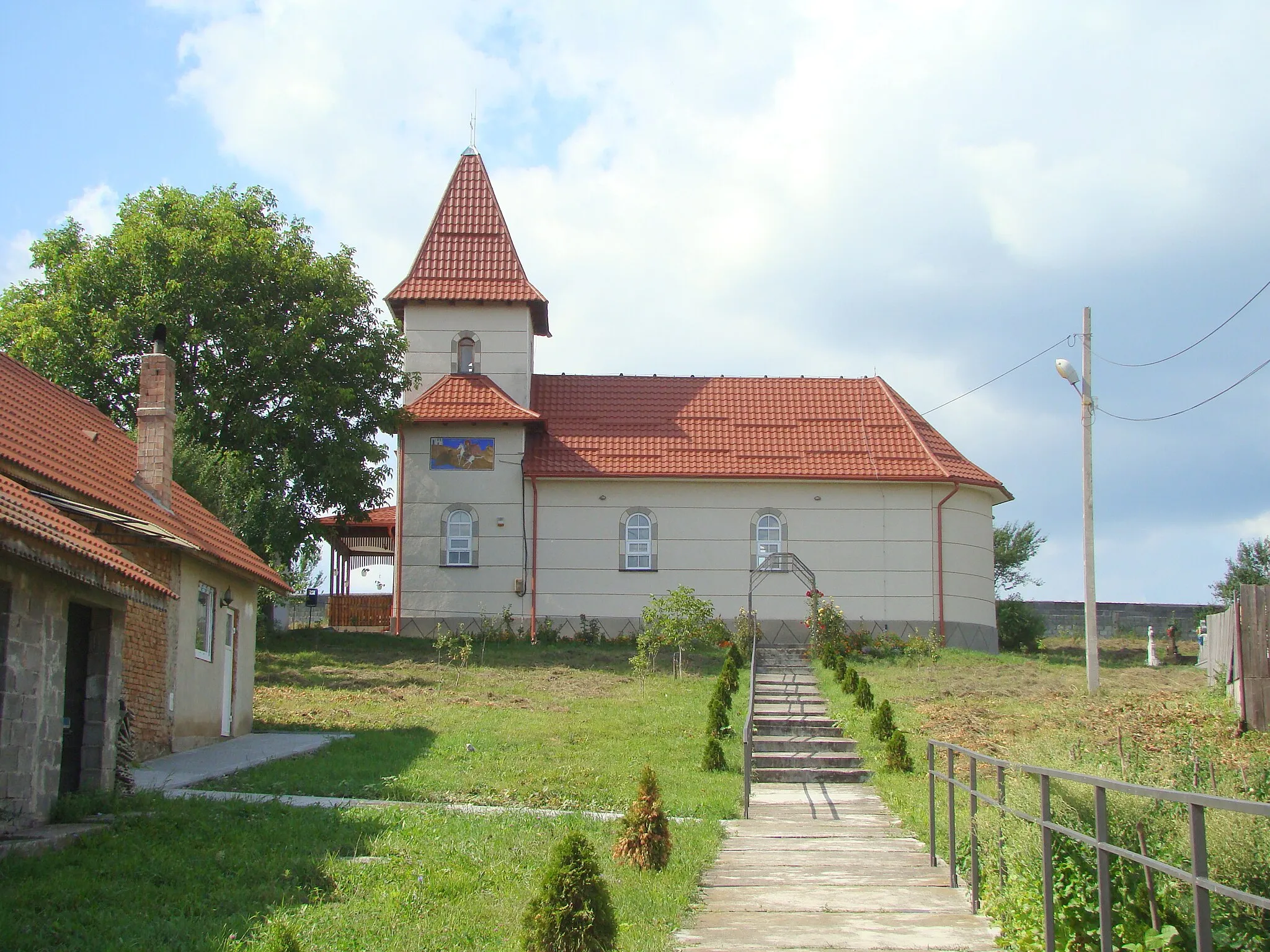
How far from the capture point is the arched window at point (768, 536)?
112ft

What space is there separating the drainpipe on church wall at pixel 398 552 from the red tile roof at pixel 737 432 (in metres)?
3.38

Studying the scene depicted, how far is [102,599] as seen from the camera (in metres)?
12.5

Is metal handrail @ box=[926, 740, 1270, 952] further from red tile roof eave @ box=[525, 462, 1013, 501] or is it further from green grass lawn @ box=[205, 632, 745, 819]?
red tile roof eave @ box=[525, 462, 1013, 501]

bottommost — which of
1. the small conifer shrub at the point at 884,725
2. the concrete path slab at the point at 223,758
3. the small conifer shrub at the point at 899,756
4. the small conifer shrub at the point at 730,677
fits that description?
the concrete path slab at the point at 223,758

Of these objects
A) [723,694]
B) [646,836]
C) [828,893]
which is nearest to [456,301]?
[723,694]

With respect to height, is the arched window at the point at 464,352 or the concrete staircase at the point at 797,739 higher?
the arched window at the point at 464,352

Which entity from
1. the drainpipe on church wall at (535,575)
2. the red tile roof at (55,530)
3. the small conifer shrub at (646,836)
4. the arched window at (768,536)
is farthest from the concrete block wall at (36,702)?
the arched window at (768,536)

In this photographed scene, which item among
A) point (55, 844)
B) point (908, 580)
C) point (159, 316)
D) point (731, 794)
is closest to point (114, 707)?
point (55, 844)

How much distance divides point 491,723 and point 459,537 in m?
14.8

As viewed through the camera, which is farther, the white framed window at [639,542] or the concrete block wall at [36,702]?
the white framed window at [639,542]

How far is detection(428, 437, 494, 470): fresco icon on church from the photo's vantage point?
34375 mm

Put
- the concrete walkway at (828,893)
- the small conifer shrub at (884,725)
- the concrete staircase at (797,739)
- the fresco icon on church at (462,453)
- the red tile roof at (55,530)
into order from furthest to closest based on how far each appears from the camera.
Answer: the fresco icon on church at (462,453)
the small conifer shrub at (884,725)
the concrete staircase at (797,739)
the red tile roof at (55,530)
the concrete walkway at (828,893)

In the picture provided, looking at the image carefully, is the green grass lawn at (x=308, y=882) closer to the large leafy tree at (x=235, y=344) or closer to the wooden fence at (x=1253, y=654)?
the wooden fence at (x=1253, y=654)

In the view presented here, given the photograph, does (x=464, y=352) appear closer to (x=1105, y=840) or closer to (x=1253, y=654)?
(x=1253, y=654)
